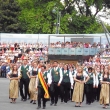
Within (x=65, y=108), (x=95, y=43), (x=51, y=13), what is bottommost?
(x=65, y=108)

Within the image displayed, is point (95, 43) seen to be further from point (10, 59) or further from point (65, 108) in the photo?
point (65, 108)

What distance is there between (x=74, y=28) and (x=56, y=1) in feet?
13.4

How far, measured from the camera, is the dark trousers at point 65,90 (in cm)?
1981

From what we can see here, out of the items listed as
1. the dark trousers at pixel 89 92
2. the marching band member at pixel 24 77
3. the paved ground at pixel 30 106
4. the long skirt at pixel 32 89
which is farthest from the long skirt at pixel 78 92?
the marching band member at pixel 24 77

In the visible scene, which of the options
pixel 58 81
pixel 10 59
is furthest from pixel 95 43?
pixel 58 81

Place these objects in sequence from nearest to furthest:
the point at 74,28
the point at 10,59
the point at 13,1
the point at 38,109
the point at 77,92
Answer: the point at 38,109 → the point at 77,92 → the point at 10,59 → the point at 13,1 → the point at 74,28

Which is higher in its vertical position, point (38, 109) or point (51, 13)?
point (51, 13)

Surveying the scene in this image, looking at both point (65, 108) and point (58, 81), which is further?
point (58, 81)

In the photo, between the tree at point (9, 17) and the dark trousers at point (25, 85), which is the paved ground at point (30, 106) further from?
the tree at point (9, 17)

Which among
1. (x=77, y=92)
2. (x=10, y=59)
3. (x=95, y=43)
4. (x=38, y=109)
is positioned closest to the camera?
(x=38, y=109)

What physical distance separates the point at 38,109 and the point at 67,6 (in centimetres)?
4456

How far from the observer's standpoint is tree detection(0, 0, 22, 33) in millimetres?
55500

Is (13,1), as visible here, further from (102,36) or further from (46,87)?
(46,87)

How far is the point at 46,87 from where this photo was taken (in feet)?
56.9
